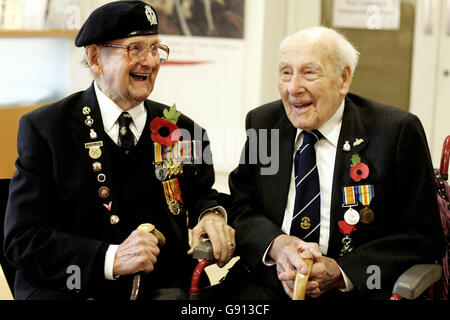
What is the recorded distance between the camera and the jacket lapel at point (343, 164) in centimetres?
226

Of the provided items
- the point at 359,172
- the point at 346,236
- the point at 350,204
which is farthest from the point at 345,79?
the point at 346,236

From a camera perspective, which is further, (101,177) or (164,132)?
(164,132)

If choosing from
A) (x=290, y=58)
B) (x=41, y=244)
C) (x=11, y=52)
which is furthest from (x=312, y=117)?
(x=11, y=52)

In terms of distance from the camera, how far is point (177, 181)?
2.38 metres

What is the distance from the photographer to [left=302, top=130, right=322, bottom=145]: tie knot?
7.68ft

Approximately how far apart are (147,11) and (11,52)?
267 cm

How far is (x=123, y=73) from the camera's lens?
2217 millimetres

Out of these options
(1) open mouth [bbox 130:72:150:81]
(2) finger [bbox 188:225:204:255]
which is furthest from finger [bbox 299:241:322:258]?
(1) open mouth [bbox 130:72:150:81]

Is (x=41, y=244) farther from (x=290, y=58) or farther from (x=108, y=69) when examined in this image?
(x=290, y=58)

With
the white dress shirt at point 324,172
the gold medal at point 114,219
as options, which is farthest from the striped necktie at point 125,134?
the white dress shirt at point 324,172

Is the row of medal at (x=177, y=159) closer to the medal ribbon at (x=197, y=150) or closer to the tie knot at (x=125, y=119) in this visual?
the medal ribbon at (x=197, y=150)

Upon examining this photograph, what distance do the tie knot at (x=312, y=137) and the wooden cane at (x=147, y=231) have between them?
0.61 m

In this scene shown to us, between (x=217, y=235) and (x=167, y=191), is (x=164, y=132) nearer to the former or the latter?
(x=167, y=191)

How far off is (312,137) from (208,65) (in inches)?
123
